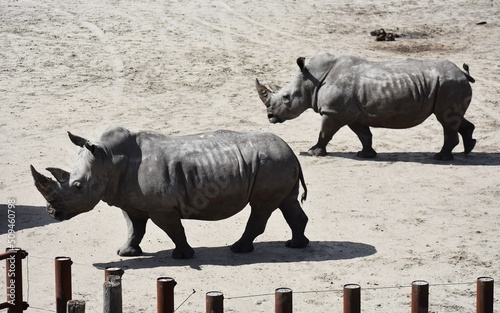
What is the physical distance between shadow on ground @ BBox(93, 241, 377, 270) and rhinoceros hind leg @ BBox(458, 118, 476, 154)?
5.44m

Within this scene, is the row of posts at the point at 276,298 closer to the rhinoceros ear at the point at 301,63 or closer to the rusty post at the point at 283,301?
the rusty post at the point at 283,301

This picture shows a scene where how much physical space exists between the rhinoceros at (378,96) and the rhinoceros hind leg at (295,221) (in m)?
5.05

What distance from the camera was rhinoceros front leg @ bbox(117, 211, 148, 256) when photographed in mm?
13766

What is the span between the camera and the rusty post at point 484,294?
32.9ft

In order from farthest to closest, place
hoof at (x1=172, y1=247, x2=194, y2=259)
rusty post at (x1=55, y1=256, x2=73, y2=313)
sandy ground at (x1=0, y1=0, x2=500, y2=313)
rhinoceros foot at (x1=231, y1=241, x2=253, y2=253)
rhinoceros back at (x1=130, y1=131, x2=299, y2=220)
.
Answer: rhinoceros foot at (x1=231, y1=241, x2=253, y2=253) → hoof at (x1=172, y1=247, x2=194, y2=259) → rhinoceros back at (x1=130, y1=131, x2=299, y2=220) → sandy ground at (x1=0, y1=0, x2=500, y2=313) → rusty post at (x1=55, y1=256, x2=73, y2=313)

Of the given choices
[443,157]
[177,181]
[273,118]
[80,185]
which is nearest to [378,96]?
[443,157]

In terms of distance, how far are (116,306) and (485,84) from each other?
14.7 m

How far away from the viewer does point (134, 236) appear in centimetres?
1378

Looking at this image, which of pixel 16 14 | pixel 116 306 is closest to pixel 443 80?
pixel 116 306

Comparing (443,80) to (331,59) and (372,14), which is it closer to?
(331,59)

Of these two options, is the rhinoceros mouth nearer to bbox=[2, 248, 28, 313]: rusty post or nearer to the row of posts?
bbox=[2, 248, 28, 313]: rusty post

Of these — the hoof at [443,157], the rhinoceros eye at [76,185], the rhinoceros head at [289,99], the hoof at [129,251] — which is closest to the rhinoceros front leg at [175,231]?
the hoof at [129,251]

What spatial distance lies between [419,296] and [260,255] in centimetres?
416

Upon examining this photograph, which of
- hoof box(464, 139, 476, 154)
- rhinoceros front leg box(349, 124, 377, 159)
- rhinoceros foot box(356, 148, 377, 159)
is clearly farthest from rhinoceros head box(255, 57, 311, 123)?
hoof box(464, 139, 476, 154)
